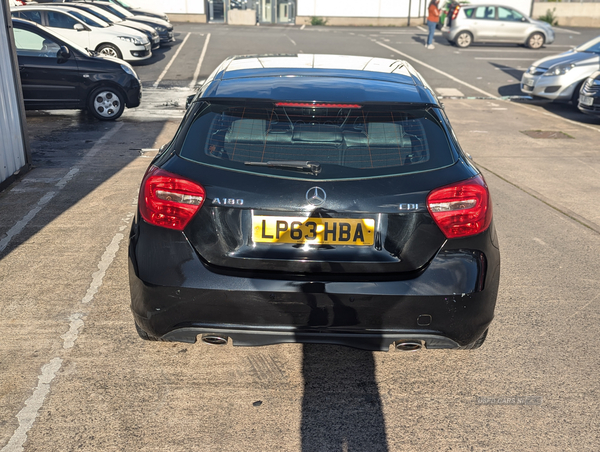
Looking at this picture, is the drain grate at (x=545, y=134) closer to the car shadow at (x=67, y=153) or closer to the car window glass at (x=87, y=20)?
the car shadow at (x=67, y=153)

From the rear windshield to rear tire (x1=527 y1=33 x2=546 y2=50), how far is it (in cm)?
2796

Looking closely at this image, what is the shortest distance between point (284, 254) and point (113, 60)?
10.4 m

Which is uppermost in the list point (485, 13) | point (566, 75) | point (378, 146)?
point (378, 146)

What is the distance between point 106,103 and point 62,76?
900 mm

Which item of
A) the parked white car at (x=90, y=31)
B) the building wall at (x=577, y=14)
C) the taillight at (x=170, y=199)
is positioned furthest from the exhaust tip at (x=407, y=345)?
the building wall at (x=577, y=14)

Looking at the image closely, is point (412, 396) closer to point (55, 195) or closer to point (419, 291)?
point (419, 291)

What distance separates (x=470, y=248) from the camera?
3.16 m

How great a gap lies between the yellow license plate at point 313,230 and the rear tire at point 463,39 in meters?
27.8

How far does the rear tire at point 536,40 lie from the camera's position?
28283 mm

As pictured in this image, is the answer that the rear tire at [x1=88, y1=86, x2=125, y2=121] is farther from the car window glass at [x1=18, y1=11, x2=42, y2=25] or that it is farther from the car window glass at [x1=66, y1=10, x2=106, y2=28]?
the car window glass at [x1=66, y1=10, x2=106, y2=28]

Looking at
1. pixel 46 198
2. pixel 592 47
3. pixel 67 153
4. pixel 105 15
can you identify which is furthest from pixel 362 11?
pixel 46 198

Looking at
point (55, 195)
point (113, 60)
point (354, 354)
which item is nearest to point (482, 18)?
point (113, 60)

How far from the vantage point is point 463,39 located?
2866 centimetres

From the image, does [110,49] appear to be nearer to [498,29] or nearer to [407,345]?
[498,29]
